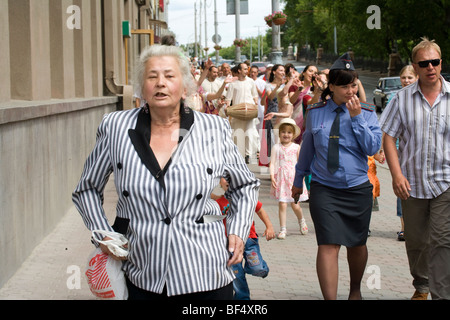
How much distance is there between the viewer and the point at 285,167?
10031 millimetres

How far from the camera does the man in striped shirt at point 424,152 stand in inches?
233

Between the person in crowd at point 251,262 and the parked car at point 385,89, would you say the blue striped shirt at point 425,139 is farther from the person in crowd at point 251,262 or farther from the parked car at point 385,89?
the parked car at point 385,89

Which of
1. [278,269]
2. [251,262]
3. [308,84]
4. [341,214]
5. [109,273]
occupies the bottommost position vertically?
[278,269]

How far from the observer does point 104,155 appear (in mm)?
3672

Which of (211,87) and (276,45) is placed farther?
(276,45)

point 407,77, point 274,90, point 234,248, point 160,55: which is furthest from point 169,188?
point 274,90

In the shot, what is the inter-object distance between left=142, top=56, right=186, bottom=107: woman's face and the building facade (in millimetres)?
3507

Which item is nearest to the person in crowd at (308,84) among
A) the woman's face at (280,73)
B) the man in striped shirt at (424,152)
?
the woman's face at (280,73)

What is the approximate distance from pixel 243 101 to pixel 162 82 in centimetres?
1304

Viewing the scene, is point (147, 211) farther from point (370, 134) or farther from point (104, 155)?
point (370, 134)

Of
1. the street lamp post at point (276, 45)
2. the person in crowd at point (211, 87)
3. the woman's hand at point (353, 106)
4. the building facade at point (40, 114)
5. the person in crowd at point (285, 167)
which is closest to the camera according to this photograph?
the woman's hand at point (353, 106)

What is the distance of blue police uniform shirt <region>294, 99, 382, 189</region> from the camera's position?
5887 mm

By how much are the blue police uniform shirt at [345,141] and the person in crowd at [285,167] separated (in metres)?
3.55

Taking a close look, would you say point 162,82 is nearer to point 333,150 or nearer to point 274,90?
point 333,150
